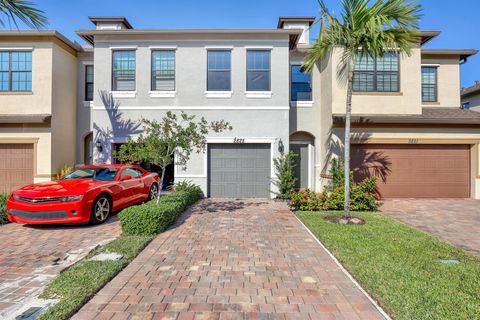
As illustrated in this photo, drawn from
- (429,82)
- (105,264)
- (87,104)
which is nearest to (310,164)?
(429,82)

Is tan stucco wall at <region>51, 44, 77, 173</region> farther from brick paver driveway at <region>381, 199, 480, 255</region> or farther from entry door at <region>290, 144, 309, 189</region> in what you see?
brick paver driveway at <region>381, 199, 480, 255</region>

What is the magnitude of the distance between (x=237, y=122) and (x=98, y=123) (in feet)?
19.9

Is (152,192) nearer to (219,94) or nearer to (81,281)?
(219,94)

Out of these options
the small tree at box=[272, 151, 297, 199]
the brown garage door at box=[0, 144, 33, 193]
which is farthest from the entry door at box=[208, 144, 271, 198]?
the brown garage door at box=[0, 144, 33, 193]

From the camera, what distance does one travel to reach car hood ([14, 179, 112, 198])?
6.65 meters

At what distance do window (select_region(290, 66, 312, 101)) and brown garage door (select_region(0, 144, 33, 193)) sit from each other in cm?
1196

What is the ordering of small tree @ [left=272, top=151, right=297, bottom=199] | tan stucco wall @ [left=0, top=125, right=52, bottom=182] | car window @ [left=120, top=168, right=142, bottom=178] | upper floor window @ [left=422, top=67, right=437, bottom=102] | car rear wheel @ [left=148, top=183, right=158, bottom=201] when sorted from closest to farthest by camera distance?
car window @ [left=120, top=168, right=142, bottom=178] → car rear wheel @ [left=148, top=183, right=158, bottom=201] → small tree @ [left=272, top=151, right=297, bottom=199] → tan stucco wall @ [left=0, top=125, right=52, bottom=182] → upper floor window @ [left=422, top=67, right=437, bottom=102]

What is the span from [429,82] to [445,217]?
8.22 metres

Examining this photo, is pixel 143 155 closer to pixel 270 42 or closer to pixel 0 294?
pixel 0 294

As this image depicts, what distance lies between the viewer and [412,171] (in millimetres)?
11594

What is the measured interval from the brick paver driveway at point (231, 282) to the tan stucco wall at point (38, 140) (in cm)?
831

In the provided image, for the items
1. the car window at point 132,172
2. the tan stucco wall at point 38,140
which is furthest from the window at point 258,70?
the tan stucco wall at point 38,140

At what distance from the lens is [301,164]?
13.2 m

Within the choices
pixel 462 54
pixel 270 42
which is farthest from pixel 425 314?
pixel 462 54
